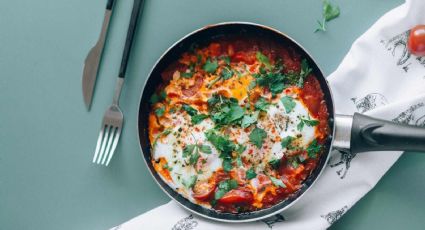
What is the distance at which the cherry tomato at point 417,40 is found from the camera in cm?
241

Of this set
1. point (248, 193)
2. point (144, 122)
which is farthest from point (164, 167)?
point (248, 193)

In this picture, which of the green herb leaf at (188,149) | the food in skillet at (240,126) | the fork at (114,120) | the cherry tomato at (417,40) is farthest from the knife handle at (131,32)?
the cherry tomato at (417,40)

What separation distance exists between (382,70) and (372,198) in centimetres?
58

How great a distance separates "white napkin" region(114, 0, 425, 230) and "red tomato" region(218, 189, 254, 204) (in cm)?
12

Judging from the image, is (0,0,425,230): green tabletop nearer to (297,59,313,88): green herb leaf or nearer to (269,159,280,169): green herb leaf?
(297,59,313,88): green herb leaf

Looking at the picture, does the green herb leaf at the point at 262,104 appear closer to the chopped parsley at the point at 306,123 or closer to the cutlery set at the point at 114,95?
the chopped parsley at the point at 306,123

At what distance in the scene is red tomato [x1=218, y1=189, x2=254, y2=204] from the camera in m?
2.43

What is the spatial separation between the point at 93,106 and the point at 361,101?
122 cm

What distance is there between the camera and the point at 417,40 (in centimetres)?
242

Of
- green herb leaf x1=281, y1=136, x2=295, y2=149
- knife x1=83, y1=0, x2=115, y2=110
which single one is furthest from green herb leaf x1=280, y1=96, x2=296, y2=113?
knife x1=83, y1=0, x2=115, y2=110

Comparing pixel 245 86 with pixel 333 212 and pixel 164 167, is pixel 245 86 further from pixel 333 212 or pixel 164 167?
pixel 333 212

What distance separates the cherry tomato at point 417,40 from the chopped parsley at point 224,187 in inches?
A: 38.3

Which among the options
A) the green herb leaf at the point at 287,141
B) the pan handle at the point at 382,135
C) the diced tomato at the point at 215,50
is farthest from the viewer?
the diced tomato at the point at 215,50

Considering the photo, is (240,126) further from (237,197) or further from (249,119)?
(237,197)
